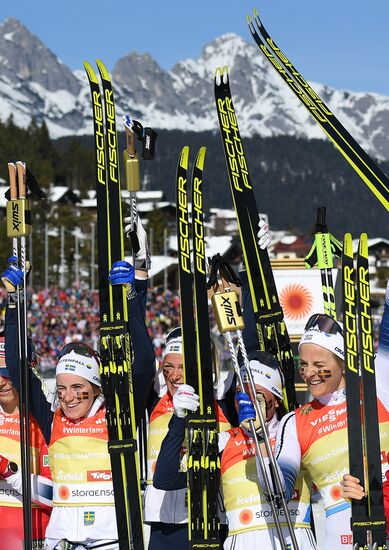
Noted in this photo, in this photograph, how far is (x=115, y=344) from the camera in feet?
14.7

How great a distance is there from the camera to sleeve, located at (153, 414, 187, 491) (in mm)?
3934

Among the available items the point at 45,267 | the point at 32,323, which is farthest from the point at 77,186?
the point at 32,323

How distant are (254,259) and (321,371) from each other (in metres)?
1.12

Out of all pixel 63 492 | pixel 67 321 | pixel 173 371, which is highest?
pixel 67 321

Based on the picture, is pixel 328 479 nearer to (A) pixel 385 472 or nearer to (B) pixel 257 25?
(A) pixel 385 472

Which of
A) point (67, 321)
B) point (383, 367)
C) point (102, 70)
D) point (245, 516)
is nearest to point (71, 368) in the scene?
point (245, 516)

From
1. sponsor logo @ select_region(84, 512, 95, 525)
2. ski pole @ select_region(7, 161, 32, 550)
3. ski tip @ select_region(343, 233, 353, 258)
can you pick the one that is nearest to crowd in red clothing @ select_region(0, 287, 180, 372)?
ski pole @ select_region(7, 161, 32, 550)

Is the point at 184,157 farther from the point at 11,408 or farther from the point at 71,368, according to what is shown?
the point at 11,408

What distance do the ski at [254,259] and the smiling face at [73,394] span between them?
3.01 feet

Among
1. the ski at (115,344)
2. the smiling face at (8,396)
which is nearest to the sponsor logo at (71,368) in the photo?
the ski at (115,344)

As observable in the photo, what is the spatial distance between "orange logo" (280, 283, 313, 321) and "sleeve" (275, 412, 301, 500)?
20.7 feet

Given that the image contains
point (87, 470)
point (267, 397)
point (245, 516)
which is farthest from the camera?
point (87, 470)

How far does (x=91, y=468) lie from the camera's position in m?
4.34

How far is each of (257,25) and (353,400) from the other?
106 inches
